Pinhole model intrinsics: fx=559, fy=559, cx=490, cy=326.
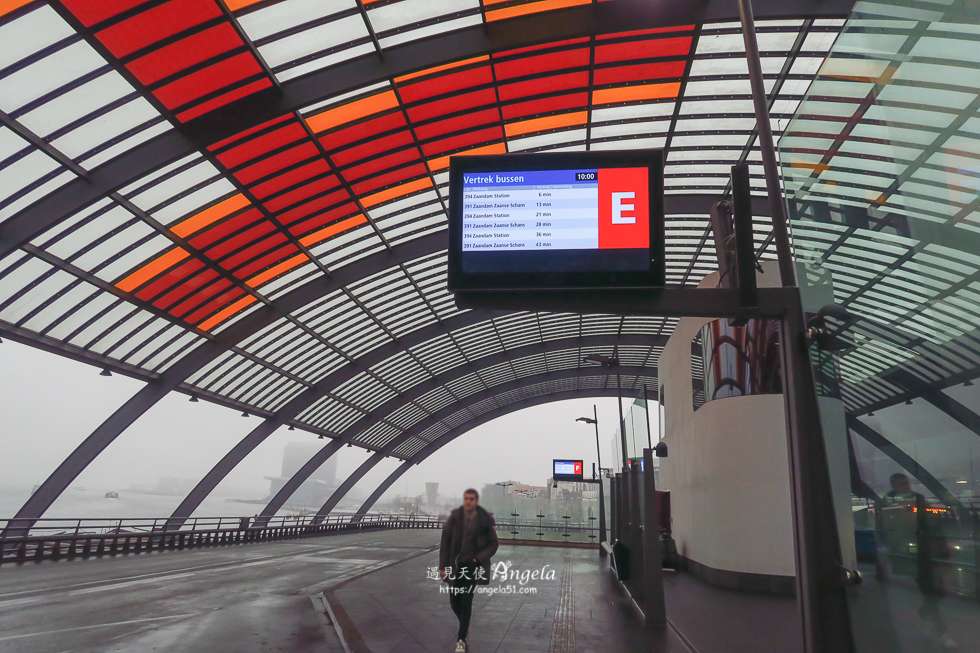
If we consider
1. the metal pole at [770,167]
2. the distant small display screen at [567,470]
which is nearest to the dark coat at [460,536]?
the metal pole at [770,167]

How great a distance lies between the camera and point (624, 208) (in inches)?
183

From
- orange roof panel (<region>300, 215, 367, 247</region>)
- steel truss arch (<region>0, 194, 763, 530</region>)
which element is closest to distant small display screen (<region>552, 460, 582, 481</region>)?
steel truss arch (<region>0, 194, 763, 530</region>)

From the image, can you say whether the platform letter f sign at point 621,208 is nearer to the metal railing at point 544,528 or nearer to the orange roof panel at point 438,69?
the orange roof panel at point 438,69

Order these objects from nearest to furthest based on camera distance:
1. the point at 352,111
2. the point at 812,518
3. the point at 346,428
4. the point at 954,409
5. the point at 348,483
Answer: the point at 954,409 → the point at 812,518 → the point at 352,111 → the point at 346,428 → the point at 348,483

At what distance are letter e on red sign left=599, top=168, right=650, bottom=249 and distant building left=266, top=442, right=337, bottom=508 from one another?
37.6m

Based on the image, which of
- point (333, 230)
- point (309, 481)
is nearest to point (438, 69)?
point (333, 230)

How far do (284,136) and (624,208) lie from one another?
47.2ft

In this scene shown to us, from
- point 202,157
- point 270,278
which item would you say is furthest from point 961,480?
point 270,278

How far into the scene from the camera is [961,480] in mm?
2150

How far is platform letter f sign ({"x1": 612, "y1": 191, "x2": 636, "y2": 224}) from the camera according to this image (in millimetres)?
4629

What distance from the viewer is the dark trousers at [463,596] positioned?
638 cm

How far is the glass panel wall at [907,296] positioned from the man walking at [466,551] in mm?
4019

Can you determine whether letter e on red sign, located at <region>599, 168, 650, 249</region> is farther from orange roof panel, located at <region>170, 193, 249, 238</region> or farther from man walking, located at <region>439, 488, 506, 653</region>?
orange roof panel, located at <region>170, 193, 249, 238</region>

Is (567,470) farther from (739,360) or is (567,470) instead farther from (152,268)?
(152,268)
